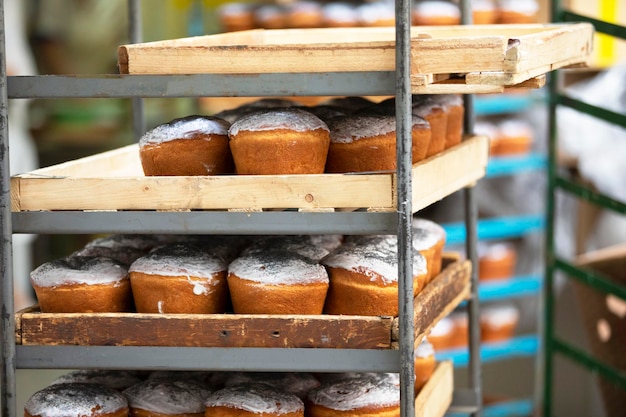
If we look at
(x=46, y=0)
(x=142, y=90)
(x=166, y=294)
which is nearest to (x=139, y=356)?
(x=166, y=294)

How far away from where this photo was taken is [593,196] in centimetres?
356

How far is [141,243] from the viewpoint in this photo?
2311 mm

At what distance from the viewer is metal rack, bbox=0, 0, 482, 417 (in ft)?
5.83

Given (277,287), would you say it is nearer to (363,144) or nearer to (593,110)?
(363,144)

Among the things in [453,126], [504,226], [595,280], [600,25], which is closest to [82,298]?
[453,126]

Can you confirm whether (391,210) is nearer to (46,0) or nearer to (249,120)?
(249,120)

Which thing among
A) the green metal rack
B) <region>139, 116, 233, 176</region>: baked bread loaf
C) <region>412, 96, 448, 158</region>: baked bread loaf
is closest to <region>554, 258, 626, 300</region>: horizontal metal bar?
the green metal rack

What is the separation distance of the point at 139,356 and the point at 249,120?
521 mm

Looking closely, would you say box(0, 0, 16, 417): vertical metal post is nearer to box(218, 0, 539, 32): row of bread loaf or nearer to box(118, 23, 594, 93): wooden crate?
box(118, 23, 594, 93): wooden crate

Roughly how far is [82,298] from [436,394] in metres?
0.89

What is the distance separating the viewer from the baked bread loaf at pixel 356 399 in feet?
6.52

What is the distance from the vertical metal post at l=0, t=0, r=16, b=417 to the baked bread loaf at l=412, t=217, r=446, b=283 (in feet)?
2.99

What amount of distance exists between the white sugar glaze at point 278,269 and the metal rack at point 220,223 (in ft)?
0.45

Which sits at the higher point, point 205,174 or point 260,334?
point 205,174
